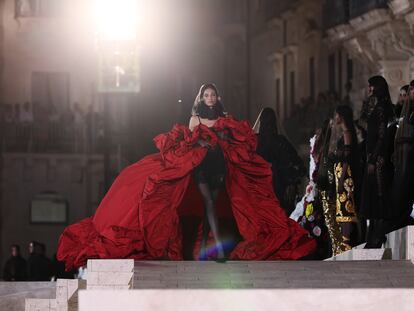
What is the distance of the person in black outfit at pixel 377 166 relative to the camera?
24406 millimetres

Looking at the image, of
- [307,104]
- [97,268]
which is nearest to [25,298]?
[97,268]

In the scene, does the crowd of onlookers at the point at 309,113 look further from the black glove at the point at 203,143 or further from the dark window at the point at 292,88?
the black glove at the point at 203,143

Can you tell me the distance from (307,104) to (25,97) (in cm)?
1613

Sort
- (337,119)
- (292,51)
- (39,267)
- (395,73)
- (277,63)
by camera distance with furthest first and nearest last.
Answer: (277,63)
(292,51)
(395,73)
(39,267)
(337,119)

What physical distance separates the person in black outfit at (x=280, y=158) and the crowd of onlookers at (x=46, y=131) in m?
34.9

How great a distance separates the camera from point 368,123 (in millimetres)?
24875

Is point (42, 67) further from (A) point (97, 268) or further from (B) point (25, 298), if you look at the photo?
(A) point (97, 268)

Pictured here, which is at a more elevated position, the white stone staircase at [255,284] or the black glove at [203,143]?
the black glove at [203,143]

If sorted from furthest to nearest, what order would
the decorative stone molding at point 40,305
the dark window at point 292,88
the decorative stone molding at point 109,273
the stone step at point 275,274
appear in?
the dark window at point 292,88 < the decorative stone molding at point 40,305 < the decorative stone molding at point 109,273 < the stone step at point 275,274

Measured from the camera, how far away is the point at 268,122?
29.0 meters

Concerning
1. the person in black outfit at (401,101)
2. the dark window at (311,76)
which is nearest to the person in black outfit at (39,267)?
the dark window at (311,76)

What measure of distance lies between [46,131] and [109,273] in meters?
42.0

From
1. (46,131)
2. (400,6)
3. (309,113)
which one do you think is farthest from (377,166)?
(46,131)

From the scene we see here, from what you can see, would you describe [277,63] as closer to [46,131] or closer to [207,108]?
[46,131]
